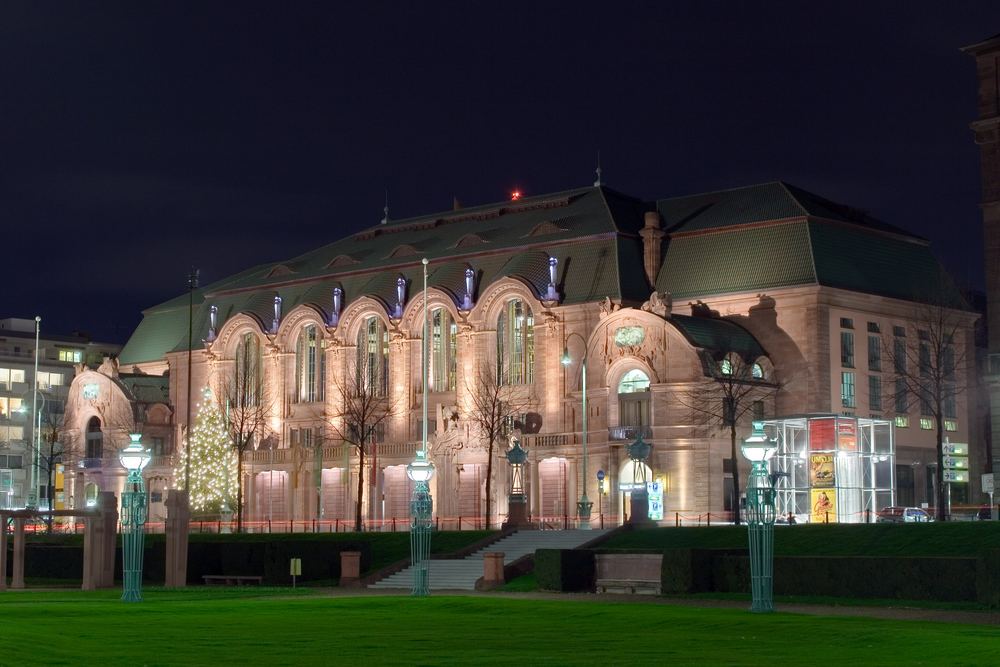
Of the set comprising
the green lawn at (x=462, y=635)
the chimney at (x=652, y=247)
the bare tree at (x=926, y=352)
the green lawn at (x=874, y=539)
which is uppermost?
the chimney at (x=652, y=247)

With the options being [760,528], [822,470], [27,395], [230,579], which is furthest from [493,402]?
[27,395]

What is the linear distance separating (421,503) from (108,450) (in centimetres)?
7068

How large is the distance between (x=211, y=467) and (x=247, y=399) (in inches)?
316

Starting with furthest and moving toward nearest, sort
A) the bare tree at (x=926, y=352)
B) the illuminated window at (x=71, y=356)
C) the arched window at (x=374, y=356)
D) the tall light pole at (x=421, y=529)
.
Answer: the illuminated window at (x=71, y=356), the arched window at (x=374, y=356), the bare tree at (x=926, y=352), the tall light pole at (x=421, y=529)

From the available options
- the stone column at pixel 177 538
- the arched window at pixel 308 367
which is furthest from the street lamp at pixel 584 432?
the arched window at pixel 308 367

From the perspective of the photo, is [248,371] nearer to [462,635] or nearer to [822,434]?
[822,434]

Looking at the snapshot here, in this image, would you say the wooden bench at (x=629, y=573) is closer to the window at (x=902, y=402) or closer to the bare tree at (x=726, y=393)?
the bare tree at (x=726, y=393)

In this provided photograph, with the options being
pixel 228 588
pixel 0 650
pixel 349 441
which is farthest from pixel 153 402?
pixel 0 650

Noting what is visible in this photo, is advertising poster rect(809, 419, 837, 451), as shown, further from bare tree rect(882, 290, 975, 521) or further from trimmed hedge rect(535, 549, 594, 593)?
bare tree rect(882, 290, 975, 521)

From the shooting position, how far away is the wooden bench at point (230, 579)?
7400 centimetres

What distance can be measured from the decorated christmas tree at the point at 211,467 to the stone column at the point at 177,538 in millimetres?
43516

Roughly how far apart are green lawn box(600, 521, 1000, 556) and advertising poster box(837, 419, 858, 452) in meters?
9.91

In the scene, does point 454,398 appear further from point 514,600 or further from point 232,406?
point 514,600

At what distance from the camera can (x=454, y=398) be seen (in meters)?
112
